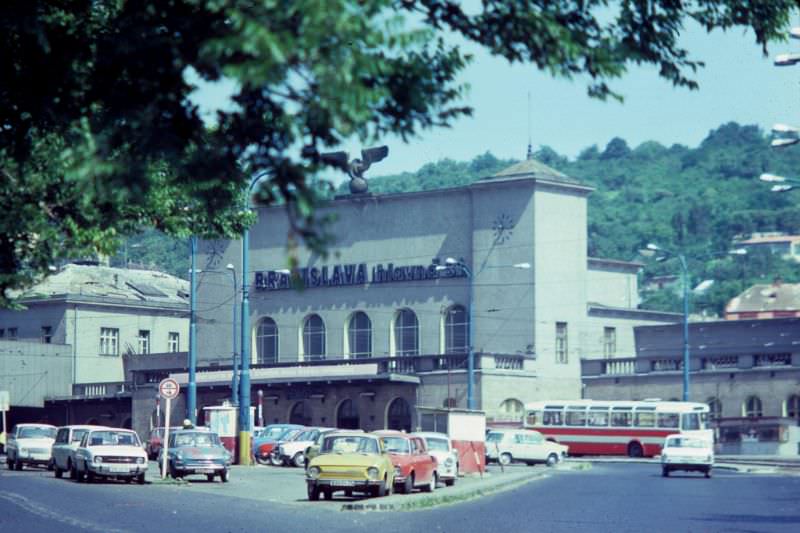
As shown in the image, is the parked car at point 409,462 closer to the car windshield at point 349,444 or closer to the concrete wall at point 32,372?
the car windshield at point 349,444

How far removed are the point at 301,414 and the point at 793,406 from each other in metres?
25.5

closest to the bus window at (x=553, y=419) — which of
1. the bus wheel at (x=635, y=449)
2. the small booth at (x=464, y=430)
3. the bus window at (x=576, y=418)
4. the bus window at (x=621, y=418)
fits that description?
the bus window at (x=576, y=418)

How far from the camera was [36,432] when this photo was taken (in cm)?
5275

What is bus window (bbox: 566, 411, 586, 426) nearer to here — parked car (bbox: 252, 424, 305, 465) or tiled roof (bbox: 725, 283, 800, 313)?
parked car (bbox: 252, 424, 305, 465)

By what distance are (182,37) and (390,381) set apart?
71534mm

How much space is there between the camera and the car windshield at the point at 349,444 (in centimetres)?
3519

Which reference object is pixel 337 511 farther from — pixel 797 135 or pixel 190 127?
pixel 190 127

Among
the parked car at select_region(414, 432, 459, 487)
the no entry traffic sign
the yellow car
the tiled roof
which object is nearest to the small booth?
the parked car at select_region(414, 432, 459, 487)

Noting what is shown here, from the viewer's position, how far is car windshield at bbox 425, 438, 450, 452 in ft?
143

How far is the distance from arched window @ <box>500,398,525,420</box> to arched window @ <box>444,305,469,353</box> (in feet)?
17.8

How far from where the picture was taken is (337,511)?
101 ft

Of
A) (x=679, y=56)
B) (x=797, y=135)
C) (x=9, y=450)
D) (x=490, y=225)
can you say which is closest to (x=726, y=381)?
(x=490, y=225)

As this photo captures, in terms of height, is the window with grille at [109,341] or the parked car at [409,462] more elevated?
the window with grille at [109,341]

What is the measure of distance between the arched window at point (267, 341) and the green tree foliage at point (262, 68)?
269 ft
